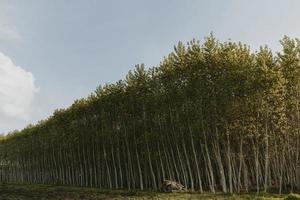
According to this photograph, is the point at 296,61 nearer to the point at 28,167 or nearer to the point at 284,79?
the point at 284,79

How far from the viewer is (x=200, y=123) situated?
36000 mm

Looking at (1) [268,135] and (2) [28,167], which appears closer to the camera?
(1) [268,135]

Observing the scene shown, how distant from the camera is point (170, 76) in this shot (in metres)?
37.0

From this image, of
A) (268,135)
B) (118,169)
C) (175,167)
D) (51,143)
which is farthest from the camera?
(51,143)

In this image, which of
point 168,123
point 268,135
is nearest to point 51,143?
point 168,123

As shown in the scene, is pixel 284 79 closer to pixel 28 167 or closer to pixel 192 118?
pixel 192 118

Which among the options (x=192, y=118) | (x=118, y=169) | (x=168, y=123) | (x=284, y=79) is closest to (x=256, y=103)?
(x=284, y=79)

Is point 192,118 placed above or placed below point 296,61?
below

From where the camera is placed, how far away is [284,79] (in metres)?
32.4

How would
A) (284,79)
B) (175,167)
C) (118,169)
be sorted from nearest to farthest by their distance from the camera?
(284,79) → (175,167) → (118,169)

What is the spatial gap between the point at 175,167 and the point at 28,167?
40.5 metres

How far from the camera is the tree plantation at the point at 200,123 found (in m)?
33.3

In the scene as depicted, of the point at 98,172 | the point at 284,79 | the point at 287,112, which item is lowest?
the point at 98,172

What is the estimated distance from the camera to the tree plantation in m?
33.3
